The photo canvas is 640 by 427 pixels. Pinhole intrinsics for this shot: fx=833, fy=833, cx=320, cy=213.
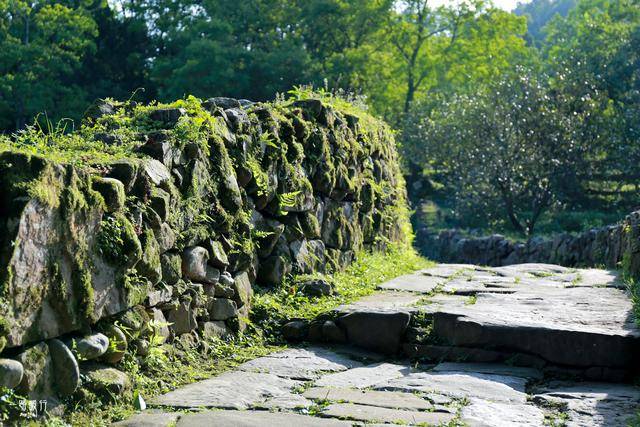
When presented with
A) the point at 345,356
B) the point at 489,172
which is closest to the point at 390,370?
the point at 345,356

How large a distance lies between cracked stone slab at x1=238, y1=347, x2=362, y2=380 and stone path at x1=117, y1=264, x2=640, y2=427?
1cm

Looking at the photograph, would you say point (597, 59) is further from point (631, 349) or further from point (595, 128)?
point (631, 349)

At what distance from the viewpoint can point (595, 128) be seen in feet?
81.3

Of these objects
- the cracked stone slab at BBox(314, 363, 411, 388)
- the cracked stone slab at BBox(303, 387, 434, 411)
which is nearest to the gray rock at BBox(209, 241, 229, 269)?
the cracked stone slab at BBox(314, 363, 411, 388)

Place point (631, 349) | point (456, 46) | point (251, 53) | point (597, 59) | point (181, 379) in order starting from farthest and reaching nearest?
point (456, 46) < point (251, 53) < point (597, 59) < point (631, 349) < point (181, 379)

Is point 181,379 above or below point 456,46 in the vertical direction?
below

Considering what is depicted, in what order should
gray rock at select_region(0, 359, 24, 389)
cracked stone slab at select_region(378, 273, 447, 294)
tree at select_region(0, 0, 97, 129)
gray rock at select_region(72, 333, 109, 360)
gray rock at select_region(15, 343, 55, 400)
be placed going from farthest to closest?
tree at select_region(0, 0, 97, 129), cracked stone slab at select_region(378, 273, 447, 294), gray rock at select_region(72, 333, 109, 360), gray rock at select_region(15, 343, 55, 400), gray rock at select_region(0, 359, 24, 389)

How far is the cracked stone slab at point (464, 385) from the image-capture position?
5.27m

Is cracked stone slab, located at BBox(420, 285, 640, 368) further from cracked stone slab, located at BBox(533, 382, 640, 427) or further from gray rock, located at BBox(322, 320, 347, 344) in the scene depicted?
gray rock, located at BBox(322, 320, 347, 344)

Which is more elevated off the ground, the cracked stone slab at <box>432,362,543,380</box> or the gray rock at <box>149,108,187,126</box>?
the gray rock at <box>149,108,187,126</box>

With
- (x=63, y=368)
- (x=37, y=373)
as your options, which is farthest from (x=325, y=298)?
(x=37, y=373)

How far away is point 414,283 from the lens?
9648 millimetres

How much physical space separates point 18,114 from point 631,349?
27.3 metres

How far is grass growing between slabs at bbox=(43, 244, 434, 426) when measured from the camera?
14.4ft
